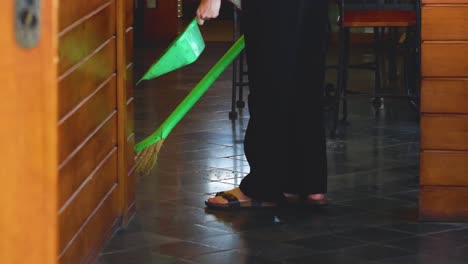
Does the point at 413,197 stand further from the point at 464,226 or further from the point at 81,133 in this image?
the point at 81,133

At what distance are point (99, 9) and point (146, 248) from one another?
89cm

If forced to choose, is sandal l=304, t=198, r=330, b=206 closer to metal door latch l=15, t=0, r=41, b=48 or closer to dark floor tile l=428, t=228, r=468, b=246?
dark floor tile l=428, t=228, r=468, b=246

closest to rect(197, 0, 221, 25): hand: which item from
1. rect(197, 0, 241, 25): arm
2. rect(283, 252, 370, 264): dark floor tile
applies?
rect(197, 0, 241, 25): arm

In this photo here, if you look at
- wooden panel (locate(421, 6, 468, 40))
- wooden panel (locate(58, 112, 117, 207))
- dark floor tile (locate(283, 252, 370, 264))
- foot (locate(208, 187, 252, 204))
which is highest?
wooden panel (locate(421, 6, 468, 40))

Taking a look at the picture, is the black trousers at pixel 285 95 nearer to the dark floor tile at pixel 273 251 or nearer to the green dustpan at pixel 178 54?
the green dustpan at pixel 178 54

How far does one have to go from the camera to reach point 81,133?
3.20 m

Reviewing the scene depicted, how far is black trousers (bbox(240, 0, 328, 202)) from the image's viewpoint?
4.13 meters

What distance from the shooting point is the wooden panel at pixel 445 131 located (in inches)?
158

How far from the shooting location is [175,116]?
4.16 m

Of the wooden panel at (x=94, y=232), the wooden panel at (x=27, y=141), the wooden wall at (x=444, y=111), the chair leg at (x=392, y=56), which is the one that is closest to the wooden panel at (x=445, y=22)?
the wooden wall at (x=444, y=111)

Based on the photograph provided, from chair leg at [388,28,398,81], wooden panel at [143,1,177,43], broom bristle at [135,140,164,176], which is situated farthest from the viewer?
wooden panel at [143,1,177,43]

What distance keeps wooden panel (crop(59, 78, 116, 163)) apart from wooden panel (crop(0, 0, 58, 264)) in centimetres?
183

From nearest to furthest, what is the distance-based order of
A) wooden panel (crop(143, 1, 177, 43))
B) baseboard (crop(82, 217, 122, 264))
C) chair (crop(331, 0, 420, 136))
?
baseboard (crop(82, 217, 122, 264)) < chair (crop(331, 0, 420, 136)) < wooden panel (crop(143, 1, 177, 43))

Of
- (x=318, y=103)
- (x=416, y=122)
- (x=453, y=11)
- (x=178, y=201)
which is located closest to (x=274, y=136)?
(x=318, y=103)
